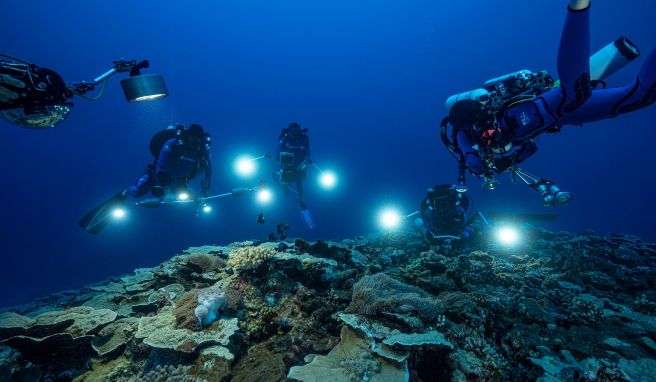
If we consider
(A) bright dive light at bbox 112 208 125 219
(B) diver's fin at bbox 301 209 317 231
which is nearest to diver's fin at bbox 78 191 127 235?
(A) bright dive light at bbox 112 208 125 219

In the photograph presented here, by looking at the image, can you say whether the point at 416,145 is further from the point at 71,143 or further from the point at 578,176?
the point at 71,143

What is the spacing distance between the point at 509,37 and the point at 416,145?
5827 cm

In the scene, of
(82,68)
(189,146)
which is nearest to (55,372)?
(189,146)

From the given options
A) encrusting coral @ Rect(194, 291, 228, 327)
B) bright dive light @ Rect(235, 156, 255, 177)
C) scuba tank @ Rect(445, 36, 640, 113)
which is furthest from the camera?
bright dive light @ Rect(235, 156, 255, 177)

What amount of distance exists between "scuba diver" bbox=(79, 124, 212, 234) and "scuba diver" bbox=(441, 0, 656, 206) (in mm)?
8258

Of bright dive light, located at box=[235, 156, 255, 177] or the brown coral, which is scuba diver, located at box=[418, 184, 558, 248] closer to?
bright dive light, located at box=[235, 156, 255, 177]

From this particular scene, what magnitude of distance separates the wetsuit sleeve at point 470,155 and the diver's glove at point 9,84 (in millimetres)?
6583

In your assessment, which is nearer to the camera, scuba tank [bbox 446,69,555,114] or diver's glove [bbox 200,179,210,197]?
scuba tank [bbox 446,69,555,114]

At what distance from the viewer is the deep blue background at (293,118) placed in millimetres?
80125

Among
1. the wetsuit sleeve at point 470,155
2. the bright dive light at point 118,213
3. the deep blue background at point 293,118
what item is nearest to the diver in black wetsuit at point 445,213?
the wetsuit sleeve at point 470,155

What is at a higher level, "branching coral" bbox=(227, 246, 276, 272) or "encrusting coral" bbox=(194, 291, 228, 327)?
"branching coral" bbox=(227, 246, 276, 272)

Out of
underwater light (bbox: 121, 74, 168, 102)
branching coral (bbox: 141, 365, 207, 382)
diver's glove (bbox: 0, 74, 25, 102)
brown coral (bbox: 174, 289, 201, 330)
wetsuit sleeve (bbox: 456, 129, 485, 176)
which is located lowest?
branching coral (bbox: 141, 365, 207, 382)

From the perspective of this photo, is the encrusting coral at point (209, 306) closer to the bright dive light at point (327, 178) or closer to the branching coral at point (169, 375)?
the branching coral at point (169, 375)

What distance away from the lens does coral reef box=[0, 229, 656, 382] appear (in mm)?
3352
